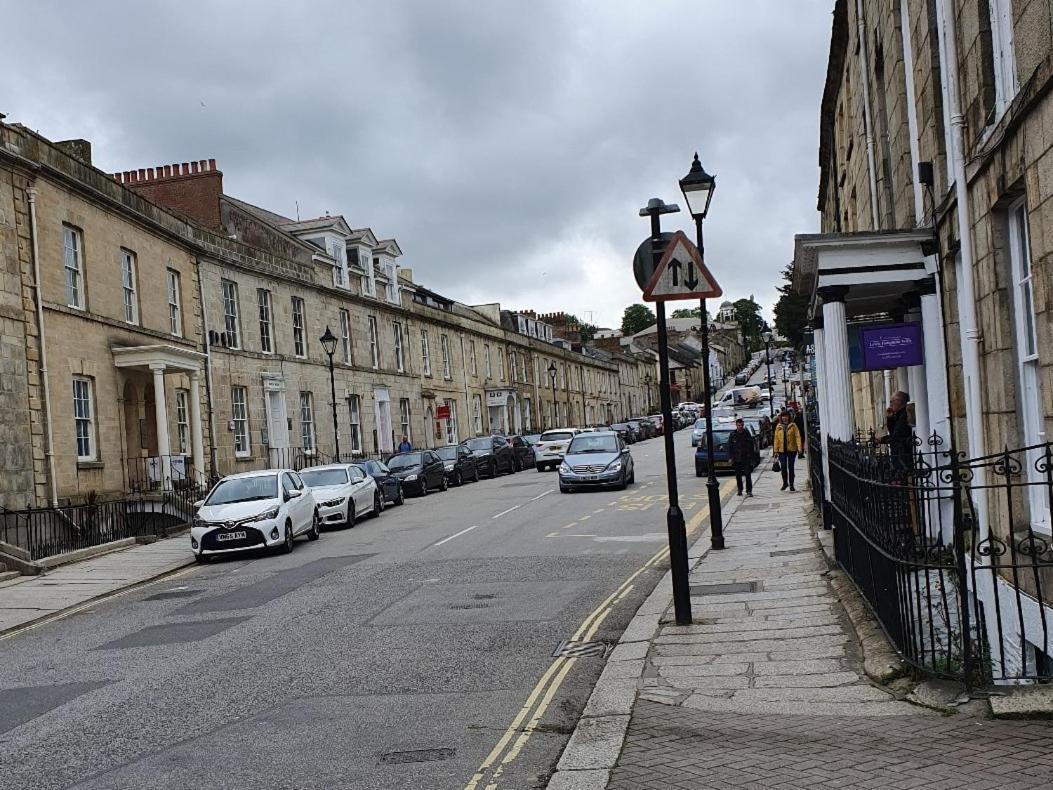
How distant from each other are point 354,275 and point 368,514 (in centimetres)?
2038

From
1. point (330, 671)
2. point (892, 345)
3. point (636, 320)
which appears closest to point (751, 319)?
point (636, 320)

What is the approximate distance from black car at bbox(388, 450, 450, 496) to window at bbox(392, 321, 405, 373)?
1311 cm

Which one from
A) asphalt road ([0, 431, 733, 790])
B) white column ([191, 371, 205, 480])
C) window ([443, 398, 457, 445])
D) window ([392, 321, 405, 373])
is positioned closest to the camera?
asphalt road ([0, 431, 733, 790])

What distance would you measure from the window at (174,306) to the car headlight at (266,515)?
41.7ft

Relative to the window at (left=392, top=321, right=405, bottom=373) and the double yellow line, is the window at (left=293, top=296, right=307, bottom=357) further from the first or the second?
the double yellow line

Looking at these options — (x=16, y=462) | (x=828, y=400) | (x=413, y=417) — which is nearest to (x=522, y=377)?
(x=413, y=417)

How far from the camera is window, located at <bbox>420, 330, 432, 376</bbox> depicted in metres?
50.6

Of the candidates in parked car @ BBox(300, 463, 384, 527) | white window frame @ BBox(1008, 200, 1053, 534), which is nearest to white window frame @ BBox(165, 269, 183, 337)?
parked car @ BBox(300, 463, 384, 527)

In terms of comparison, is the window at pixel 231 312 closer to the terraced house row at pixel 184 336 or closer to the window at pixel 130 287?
the terraced house row at pixel 184 336

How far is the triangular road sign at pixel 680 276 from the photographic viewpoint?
943 centimetres

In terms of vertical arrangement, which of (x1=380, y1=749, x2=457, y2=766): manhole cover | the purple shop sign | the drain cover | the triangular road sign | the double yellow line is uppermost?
the triangular road sign

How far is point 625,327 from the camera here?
175 metres

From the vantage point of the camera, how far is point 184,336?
30281 millimetres

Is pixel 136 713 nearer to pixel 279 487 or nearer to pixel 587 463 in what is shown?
pixel 279 487
